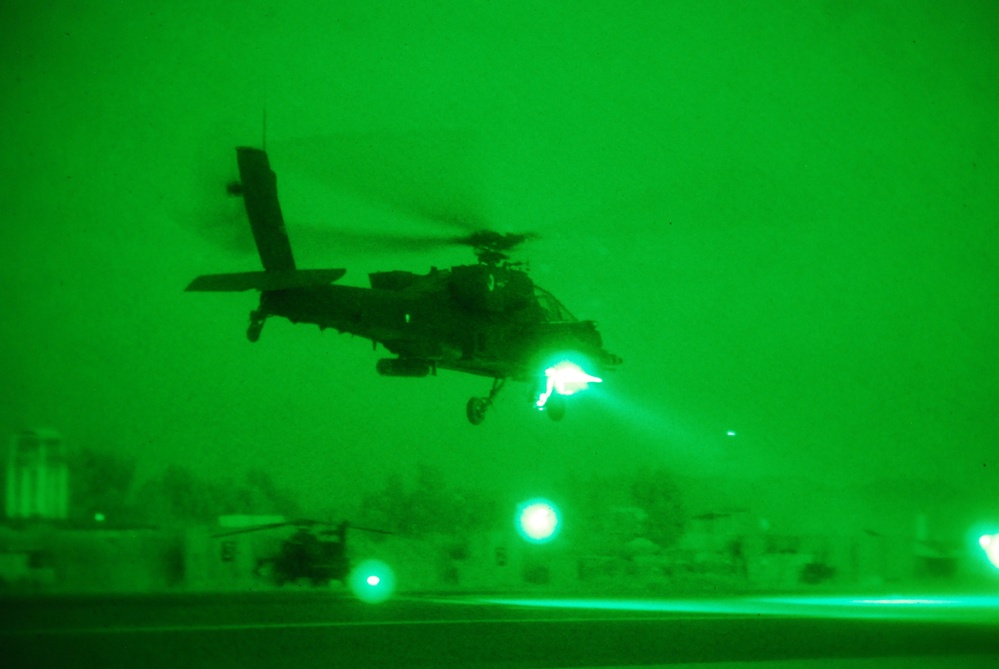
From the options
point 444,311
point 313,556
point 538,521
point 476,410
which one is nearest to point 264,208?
point 444,311

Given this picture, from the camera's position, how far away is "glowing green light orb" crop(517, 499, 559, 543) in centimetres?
3216

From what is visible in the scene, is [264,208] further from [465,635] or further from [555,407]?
[465,635]

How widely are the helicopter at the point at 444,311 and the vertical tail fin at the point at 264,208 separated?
0.06 feet

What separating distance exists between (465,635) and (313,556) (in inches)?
558

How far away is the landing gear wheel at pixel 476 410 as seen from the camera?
21453 millimetres

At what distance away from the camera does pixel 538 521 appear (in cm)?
3281

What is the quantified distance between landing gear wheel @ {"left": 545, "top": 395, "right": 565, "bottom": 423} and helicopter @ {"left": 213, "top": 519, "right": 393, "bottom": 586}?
23.9ft

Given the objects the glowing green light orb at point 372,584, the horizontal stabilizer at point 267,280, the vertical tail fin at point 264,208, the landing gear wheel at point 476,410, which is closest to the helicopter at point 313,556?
the glowing green light orb at point 372,584

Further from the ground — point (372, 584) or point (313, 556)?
point (313, 556)

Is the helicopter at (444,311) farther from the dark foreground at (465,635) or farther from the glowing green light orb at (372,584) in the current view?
the dark foreground at (465,635)

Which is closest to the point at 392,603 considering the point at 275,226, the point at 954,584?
the point at 275,226

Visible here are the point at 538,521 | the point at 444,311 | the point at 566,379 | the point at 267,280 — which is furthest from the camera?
the point at 538,521

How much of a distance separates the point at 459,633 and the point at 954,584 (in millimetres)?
20763

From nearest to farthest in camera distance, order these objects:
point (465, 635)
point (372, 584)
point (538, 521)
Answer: point (465, 635), point (372, 584), point (538, 521)
